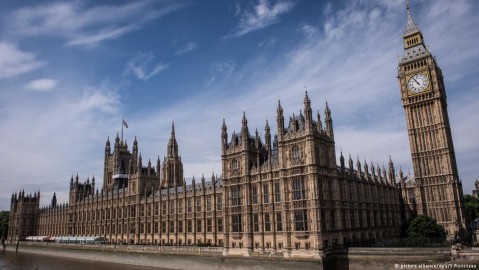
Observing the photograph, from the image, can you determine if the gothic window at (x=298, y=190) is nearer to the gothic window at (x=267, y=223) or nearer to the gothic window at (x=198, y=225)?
the gothic window at (x=267, y=223)

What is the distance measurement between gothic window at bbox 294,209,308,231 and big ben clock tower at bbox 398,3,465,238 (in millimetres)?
50288

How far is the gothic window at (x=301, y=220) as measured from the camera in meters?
56.7

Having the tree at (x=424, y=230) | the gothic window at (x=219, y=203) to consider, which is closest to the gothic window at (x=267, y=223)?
the gothic window at (x=219, y=203)

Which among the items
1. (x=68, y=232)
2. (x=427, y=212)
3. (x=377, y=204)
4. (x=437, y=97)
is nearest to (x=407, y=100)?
(x=437, y=97)

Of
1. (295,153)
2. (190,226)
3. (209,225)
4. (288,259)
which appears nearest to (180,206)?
(190,226)

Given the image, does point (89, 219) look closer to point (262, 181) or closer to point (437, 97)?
point (262, 181)

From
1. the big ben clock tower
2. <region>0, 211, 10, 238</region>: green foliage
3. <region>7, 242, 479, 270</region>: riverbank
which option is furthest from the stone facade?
<region>0, 211, 10, 238</region>: green foliage

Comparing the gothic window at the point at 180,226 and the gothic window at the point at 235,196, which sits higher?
the gothic window at the point at 235,196

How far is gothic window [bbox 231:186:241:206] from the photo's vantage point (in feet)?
218

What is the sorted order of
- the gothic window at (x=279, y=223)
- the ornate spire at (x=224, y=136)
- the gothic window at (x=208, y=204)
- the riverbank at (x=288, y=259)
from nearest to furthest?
the riverbank at (x=288, y=259)
the gothic window at (x=279, y=223)
the ornate spire at (x=224, y=136)
the gothic window at (x=208, y=204)

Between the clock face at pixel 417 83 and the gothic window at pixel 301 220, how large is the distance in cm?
6221

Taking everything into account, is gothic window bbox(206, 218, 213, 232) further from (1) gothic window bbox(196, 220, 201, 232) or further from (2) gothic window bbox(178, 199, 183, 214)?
(2) gothic window bbox(178, 199, 183, 214)

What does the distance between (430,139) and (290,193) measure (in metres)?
57.1

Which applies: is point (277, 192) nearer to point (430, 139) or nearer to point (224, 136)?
point (224, 136)
